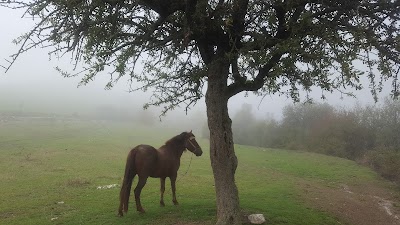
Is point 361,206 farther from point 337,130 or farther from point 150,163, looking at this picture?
point 337,130

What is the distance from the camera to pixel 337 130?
4934 cm

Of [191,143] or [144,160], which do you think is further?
[191,143]

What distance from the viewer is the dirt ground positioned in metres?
14.5

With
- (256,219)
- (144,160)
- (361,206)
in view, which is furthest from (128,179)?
(361,206)

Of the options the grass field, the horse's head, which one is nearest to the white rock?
the grass field

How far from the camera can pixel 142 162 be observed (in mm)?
11250

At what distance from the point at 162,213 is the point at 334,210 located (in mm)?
7899

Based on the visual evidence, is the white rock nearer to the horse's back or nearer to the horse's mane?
the horse's back

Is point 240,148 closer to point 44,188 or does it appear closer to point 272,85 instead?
point 44,188

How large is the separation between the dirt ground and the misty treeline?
1679 centimetres

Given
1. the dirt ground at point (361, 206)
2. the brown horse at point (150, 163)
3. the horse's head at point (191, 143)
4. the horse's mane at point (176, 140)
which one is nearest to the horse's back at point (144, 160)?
the brown horse at point (150, 163)

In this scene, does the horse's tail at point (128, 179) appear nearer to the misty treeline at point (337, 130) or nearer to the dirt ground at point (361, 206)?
the dirt ground at point (361, 206)

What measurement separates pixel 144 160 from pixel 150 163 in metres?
0.28

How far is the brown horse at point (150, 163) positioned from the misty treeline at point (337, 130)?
98.6ft
